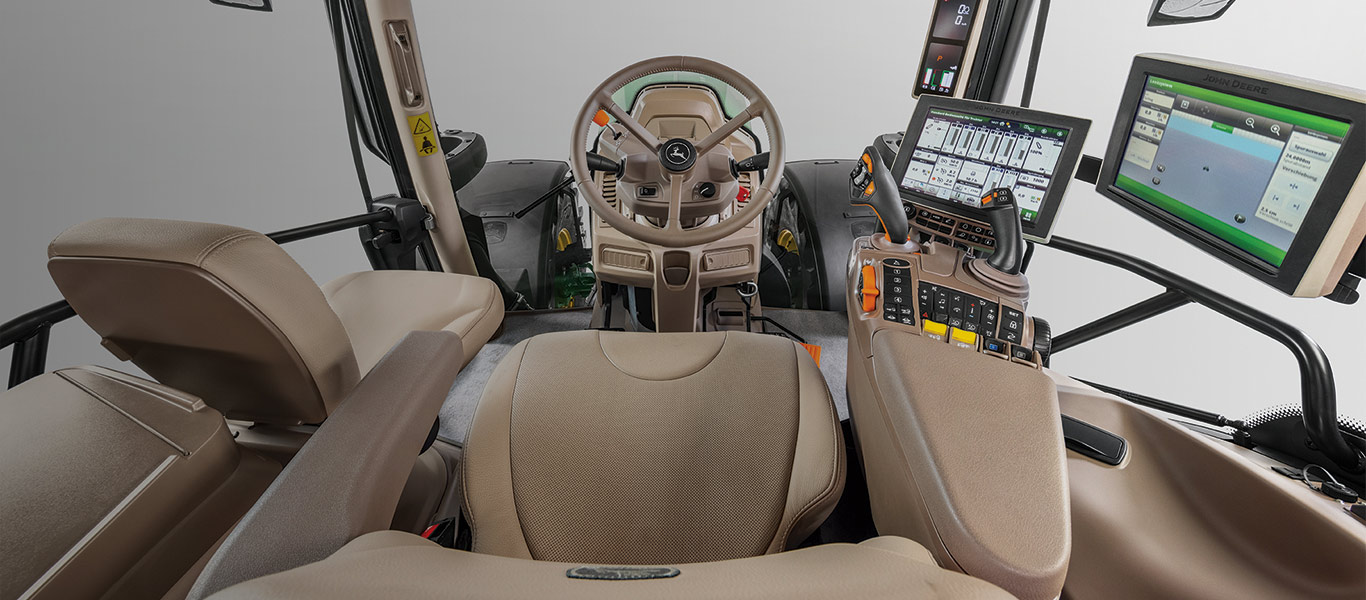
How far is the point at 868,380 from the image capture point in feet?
3.52

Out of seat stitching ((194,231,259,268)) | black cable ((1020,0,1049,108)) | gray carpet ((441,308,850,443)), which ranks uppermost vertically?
black cable ((1020,0,1049,108))

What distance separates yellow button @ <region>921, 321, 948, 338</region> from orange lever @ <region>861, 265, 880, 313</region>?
0.11 m

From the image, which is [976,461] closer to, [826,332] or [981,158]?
[981,158]

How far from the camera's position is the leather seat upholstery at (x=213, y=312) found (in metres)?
0.81

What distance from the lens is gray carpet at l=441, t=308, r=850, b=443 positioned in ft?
7.07

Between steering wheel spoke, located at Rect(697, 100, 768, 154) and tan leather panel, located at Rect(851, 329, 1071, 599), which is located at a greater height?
steering wheel spoke, located at Rect(697, 100, 768, 154)

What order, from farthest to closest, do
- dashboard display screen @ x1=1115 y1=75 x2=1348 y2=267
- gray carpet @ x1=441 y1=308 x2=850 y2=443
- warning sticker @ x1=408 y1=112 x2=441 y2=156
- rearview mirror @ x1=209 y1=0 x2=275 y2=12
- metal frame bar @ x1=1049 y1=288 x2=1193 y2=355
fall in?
gray carpet @ x1=441 y1=308 x2=850 y2=443 < warning sticker @ x1=408 y1=112 x2=441 y2=156 < rearview mirror @ x1=209 y1=0 x2=275 y2=12 < metal frame bar @ x1=1049 y1=288 x2=1193 y2=355 < dashboard display screen @ x1=1115 y1=75 x2=1348 y2=267

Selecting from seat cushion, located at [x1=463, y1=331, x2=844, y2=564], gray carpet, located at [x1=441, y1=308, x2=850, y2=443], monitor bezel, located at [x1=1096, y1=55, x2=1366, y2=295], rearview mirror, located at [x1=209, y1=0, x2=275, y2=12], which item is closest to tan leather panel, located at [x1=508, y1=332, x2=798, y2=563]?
seat cushion, located at [x1=463, y1=331, x2=844, y2=564]

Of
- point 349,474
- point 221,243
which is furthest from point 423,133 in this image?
point 349,474

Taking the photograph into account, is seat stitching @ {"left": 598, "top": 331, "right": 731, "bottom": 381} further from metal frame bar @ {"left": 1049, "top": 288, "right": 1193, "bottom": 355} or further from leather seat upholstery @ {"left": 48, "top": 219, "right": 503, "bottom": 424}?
metal frame bar @ {"left": 1049, "top": 288, "right": 1193, "bottom": 355}

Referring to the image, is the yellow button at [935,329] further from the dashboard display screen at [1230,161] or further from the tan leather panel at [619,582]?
the tan leather panel at [619,582]

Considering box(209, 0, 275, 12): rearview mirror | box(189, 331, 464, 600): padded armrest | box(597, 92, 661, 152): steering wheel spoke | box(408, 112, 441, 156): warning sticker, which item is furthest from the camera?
box(408, 112, 441, 156): warning sticker

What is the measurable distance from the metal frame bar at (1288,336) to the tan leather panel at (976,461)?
0.62 m

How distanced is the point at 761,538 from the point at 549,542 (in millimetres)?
328
